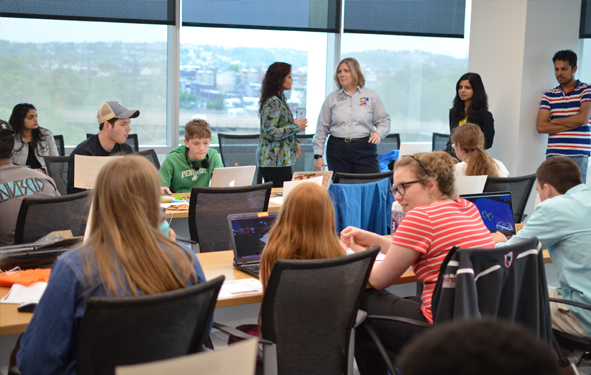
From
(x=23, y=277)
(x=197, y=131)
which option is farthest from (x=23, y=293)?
(x=197, y=131)

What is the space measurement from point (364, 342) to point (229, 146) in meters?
3.72

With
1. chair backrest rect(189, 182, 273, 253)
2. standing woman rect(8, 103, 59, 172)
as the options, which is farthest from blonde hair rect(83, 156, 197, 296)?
standing woman rect(8, 103, 59, 172)

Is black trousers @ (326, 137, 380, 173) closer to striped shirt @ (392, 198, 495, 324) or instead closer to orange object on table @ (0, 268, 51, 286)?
striped shirt @ (392, 198, 495, 324)

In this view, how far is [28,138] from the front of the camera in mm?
5387

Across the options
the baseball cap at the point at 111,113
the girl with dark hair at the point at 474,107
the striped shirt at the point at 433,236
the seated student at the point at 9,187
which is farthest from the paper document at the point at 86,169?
the girl with dark hair at the point at 474,107

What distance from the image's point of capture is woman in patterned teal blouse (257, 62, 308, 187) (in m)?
4.96

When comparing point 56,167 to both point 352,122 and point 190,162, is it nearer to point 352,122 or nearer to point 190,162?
point 190,162

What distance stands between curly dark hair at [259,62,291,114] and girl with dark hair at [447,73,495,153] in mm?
1612

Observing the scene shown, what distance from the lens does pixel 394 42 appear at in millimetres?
7453

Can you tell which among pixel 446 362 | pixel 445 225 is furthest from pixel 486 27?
pixel 446 362

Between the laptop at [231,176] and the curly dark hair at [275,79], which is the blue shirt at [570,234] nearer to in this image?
the laptop at [231,176]

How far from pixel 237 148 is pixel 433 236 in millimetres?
3786

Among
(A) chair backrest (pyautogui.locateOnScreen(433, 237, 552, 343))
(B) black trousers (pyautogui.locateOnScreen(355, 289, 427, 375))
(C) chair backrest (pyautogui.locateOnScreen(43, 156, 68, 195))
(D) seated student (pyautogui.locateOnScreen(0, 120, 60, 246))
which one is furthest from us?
(C) chair backrest (pyautogui.locateOnScreen(43, 156, 68, 195))

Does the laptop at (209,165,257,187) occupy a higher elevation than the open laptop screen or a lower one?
higher
